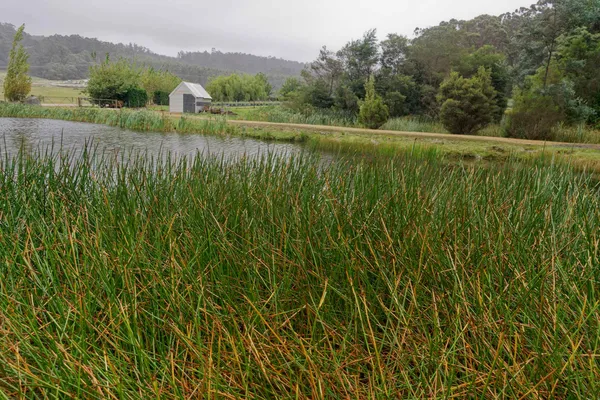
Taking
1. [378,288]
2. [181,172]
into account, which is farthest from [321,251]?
[181,172]

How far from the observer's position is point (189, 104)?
25656 mm

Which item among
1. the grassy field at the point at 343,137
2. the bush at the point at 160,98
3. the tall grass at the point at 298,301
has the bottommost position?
the tall grass at the point at 298,301

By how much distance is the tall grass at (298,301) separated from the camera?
1087 millimetres

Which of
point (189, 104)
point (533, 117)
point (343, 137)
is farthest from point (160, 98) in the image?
point (533, 117)

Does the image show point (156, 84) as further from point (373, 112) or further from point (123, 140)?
point (123, 140)

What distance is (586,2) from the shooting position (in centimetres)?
1416

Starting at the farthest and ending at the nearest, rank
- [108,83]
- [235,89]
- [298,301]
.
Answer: [235,89] < [108,83] < [298,301]

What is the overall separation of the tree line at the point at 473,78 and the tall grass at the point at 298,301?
11.9m

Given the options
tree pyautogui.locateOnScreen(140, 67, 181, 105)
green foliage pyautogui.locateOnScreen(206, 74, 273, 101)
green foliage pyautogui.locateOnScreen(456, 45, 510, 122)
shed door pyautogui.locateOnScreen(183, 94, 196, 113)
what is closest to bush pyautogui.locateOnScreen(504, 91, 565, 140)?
green foliage pyautogui.locateOnScreen(456, 45, 510, 122)

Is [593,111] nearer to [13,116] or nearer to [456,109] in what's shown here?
[456,109]

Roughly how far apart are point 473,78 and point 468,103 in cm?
95

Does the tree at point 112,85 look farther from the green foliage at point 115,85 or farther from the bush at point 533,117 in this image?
the bush at point 533,117

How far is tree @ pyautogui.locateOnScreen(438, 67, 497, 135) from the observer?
525 inches

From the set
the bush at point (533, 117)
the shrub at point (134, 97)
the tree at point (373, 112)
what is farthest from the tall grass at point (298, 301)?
the shrub at point (134, 97)
